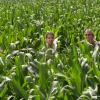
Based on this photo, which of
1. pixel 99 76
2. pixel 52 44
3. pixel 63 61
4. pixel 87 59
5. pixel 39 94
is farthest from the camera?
pixel 52 44

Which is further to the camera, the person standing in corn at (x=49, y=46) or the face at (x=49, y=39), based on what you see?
the face at (x=49, y=39)

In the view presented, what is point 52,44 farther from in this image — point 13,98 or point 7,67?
point 13,98

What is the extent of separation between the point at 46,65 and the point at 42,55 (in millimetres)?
465

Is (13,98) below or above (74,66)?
below

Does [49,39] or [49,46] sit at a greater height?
[49,39]

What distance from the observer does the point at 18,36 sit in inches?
233

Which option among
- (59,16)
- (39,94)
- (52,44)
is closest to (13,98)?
(39,94)

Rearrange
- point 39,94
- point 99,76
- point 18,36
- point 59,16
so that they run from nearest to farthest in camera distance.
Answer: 1. point 39,94
2. point 99,76
3. point 18,36
4. point 59,16

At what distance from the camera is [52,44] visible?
4.71m

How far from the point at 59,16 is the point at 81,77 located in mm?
5410

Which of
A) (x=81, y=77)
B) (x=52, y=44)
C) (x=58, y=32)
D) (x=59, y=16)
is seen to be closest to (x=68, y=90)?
(x=81, y=77)

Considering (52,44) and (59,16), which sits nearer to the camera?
(52,44)

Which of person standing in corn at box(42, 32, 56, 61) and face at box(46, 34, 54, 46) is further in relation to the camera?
face at box(46, 34, 54, 46)

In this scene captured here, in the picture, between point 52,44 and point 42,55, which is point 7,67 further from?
point 52,44
